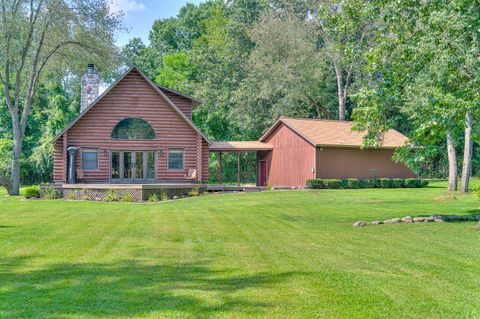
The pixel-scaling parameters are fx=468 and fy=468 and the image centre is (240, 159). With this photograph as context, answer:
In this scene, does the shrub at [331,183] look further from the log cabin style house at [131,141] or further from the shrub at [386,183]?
the log cabin style house at [131,141]

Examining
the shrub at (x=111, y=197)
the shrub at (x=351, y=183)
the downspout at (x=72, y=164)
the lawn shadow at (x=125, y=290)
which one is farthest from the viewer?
the shrub at (x=351, y=183)

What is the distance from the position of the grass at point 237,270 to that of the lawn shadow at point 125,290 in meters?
0.01

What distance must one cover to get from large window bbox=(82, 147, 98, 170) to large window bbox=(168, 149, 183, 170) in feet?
12.7

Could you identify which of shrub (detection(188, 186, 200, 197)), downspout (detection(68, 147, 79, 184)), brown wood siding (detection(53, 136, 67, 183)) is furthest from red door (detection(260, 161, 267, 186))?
brown wood siding (detection(53, 136, 67, 183))

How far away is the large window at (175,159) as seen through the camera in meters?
25.5

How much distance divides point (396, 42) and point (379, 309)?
928 cm

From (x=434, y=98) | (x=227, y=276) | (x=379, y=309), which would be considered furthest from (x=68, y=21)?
(x=379, y=309)

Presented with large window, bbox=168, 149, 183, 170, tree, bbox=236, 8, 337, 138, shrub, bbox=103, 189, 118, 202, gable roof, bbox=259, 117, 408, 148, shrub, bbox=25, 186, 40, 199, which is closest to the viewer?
shrub, bbox=103, 189, 118, 202

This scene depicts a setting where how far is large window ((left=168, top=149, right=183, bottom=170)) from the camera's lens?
83.6ft

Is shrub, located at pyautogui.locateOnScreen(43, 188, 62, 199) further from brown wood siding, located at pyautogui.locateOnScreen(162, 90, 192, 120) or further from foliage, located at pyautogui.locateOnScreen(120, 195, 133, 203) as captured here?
brown wood siding, located at pyautogui.locateOnScreen(162, 90, 192, 120)

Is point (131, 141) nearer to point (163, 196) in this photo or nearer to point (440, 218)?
point (163, 196)

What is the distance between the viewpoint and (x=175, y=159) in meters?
25.5

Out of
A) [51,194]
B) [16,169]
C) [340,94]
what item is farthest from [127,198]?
[340,94]

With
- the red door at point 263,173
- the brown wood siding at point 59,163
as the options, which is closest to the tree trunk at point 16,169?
the brown wood siding at point 59,163
